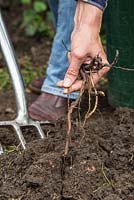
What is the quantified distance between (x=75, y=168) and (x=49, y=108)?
74 cm

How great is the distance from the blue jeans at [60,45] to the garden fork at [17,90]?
0.73ft

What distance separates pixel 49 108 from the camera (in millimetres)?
2469

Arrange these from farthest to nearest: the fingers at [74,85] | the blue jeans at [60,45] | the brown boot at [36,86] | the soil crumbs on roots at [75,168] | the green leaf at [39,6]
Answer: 1. the green leaf at [39,6]
2. the brown boot at [36,86]
3. the blue jeans at [60,45]
4. the fingers at [74,85]
5. the soil crumbs on roots at [75,168]

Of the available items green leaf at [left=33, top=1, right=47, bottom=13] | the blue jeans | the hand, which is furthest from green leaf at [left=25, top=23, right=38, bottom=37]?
the hand

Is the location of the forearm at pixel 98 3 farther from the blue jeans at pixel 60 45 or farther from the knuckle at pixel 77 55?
the blue jeans at pixel 60 45

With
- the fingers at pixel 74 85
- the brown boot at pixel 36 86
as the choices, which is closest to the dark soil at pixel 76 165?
the fingers at pixel 74 85

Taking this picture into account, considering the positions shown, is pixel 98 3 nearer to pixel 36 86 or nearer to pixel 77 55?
pixel 77 55

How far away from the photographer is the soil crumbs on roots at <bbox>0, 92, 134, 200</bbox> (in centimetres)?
168

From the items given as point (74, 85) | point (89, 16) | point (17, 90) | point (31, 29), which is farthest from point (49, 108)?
point (31, 29)

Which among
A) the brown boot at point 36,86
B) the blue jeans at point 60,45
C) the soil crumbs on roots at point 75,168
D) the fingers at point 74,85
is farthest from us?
the brown boot at point 36,86

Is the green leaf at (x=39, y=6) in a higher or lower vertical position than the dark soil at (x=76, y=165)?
higher

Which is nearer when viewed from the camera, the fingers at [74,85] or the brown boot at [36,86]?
the fingers at [74,85]

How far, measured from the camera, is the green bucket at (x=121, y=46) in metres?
2.27

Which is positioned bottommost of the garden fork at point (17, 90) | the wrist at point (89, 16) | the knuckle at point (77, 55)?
the garden fork at point (17, 90)
